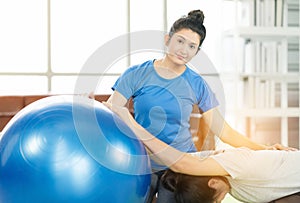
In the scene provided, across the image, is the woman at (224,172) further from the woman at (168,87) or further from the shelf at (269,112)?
the shelf at (269,112)

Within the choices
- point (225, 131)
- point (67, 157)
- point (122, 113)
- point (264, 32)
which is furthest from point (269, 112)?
point (67, 157)

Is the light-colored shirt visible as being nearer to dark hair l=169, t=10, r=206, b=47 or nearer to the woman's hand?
the woman's hand

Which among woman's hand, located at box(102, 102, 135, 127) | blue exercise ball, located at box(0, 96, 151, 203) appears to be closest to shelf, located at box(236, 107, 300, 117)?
woman's hand, located at box(102, 102, 135, 127)

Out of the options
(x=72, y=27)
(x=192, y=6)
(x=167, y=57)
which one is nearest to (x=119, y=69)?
(x=72, y=27)

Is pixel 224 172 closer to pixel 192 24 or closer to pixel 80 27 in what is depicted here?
pixel 192 24

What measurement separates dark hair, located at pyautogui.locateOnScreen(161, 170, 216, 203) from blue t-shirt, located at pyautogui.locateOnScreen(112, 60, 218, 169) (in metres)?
0.13

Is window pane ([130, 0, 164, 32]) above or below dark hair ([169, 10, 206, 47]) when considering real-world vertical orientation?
above

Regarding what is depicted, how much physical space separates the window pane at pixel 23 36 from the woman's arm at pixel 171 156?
7.90 feet

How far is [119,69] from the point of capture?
13.5 ft

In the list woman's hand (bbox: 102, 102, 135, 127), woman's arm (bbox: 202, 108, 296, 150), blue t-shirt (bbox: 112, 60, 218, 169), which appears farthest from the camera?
woman's arm (bbox: 202, 108, 296, 150)

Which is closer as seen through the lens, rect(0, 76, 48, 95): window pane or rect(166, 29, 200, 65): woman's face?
rect(166, 29, 200, 65): woman's face

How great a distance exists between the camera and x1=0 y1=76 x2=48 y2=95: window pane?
3717mm

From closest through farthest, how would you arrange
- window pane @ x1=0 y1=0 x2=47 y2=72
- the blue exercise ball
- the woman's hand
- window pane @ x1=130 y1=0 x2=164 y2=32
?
the blue exercise ball, the woman's hand, window pane @ x1=0 y1=0 x2=47 y2=72, window pane @ x1=130 y1=0 x2=164 y2=32

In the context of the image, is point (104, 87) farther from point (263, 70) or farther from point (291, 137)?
point (291, 137)
